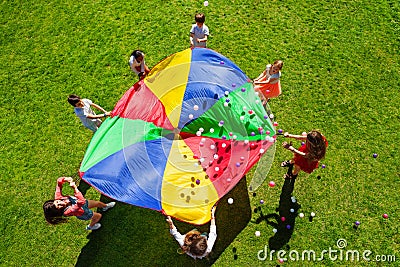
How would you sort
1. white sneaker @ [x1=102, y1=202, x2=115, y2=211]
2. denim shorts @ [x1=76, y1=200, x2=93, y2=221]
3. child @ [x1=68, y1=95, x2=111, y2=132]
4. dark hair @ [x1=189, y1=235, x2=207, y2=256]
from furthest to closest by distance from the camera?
white sneaker @ [x1=102, y1=202, x2=115, y2=211]
child @ [x1=68, y1=95, x2=111, y2=132]
denim shorts @ [x1=76, y1=200, x2=93, y2=221]
dark hair @ [x1=189, y1=235, x2=207, y2=256]

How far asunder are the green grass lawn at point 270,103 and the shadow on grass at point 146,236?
0.02 metres

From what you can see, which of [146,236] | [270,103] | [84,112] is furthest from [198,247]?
[270,103]

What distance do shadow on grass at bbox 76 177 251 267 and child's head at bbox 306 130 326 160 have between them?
1.38 meters

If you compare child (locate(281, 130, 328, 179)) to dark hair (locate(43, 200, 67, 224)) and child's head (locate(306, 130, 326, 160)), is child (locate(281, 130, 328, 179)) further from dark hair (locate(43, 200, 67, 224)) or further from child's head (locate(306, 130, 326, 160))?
dark hair (locate(43, 200, 67, 224))

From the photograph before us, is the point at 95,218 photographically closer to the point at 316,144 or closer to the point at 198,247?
the point at 198,247

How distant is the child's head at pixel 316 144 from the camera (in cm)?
485

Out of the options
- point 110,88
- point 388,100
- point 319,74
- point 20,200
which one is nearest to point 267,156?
point 319,74

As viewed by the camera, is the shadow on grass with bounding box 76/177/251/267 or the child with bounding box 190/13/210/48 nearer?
the shadow on grass with bounding box 76/177/251/267

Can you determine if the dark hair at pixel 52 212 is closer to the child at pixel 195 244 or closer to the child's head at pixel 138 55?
the child at pixel 195 244

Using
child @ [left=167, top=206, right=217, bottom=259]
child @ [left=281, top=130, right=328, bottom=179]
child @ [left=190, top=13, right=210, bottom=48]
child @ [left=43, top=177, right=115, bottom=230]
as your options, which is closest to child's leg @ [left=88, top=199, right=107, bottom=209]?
child @ [left=43, top=177, right=115, bottom=230]

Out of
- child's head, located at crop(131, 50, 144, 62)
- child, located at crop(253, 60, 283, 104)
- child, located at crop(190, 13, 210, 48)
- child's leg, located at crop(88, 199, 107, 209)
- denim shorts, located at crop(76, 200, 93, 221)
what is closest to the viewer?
denim shorts, located at crop(76, 200, 93, 221)

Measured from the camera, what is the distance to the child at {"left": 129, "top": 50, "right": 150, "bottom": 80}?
566 cm

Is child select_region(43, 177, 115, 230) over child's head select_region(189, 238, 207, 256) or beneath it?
over

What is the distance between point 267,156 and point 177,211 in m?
1.58
